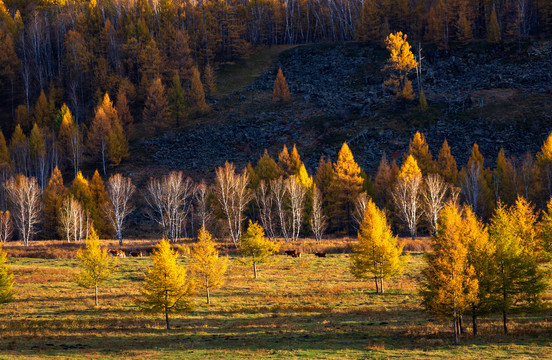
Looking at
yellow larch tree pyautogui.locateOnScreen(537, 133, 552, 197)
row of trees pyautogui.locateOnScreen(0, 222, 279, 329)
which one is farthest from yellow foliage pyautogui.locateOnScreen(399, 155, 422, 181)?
row of trees pyautogui.locateOnScreen(0, 222, 279, 329)

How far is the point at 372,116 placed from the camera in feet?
328

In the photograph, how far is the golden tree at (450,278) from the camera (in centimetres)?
2666

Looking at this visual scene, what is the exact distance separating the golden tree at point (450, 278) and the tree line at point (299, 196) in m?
36.3

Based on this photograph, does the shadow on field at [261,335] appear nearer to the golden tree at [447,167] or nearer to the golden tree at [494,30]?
the golden tree at [447,167]

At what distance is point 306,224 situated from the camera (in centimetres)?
7525

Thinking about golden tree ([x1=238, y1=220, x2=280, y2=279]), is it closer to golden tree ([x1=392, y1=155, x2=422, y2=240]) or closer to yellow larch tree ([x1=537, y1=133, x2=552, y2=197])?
golden tree ([x1=392, y1=155, x2=422, y2=240])

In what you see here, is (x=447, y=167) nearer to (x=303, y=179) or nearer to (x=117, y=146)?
(x=303, y=179)

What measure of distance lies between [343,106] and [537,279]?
79.0 m

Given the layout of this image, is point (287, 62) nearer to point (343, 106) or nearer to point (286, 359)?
point (343, 106)

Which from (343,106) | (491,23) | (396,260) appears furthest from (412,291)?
(491,23)

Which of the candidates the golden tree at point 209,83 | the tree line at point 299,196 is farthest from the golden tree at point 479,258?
the golden tree at point 209,83

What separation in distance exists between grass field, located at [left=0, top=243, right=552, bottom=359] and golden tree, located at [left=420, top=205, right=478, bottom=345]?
6.15 feet

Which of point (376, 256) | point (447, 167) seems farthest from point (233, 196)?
point (447, 167)

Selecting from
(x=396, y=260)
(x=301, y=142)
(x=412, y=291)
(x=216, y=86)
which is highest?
(x=216, y=86)
